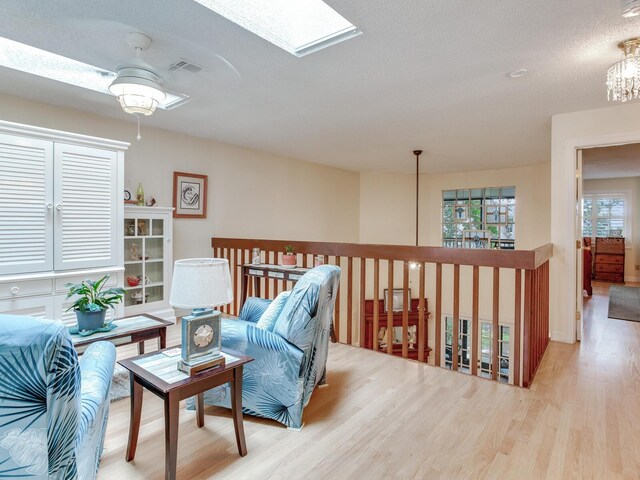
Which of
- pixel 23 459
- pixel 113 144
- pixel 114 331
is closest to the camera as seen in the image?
pixel 23 459

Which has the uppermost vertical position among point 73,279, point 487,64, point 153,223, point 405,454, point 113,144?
point 487,64

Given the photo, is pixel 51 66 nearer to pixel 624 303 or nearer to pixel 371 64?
pixel 371 64

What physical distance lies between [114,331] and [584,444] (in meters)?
2.89

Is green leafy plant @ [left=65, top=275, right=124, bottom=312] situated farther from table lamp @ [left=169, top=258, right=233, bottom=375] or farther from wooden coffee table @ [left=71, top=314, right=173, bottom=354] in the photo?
table lamp @ [left=169, top=258, right=233, bottom=375]

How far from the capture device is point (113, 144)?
338cm

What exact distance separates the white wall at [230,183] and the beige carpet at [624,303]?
4404mm

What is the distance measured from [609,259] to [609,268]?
7.9 inches

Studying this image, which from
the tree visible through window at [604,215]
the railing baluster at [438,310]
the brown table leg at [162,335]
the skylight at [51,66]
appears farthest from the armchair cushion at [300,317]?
the tree visible through window at [604,215]

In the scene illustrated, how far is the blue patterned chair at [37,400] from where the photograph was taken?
2.58 ft

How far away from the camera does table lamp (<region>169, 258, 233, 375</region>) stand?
1.66 meters

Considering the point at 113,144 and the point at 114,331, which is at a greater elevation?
the point at 113,144

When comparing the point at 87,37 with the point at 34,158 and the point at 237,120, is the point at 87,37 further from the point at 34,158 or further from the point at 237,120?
the point at 237,120

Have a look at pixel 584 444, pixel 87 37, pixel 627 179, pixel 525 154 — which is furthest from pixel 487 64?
pixel 627 179

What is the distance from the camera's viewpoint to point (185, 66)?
2568 millimetres
